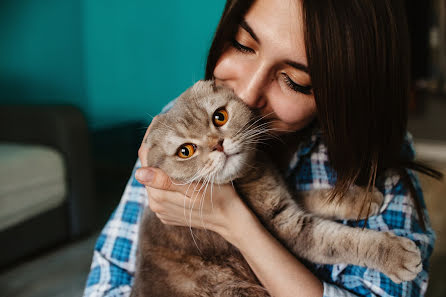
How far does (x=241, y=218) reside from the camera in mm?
1053

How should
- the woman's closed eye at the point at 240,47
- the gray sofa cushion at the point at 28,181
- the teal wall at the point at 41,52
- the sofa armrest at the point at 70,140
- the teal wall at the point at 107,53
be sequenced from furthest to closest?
the teal wall at the point at 107,53 → the teal wall at the point at 41,52 → the sofa armrest at the point at 70,140 → the gray sofa cushion at the point at 28,181 → the woman's closed eye at the point at 240,47

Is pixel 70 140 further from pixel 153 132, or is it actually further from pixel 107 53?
pixel 107 53

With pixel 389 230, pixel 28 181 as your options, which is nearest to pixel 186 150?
pixel 389 230

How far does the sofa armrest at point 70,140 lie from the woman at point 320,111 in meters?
1.60

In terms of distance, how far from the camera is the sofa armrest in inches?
105

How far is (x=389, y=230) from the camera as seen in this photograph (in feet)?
3.66

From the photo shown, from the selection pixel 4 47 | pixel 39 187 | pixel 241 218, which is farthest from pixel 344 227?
pixel 4 47

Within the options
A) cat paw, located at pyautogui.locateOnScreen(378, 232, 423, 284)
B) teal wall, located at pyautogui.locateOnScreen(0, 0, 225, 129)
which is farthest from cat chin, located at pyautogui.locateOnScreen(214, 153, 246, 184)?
teal wall, located at pyautogui.locateOnScreen(0, 0, 225, 129)

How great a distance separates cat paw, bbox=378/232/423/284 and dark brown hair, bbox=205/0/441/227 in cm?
15

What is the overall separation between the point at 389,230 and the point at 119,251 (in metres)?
0.86

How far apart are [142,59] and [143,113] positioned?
62 cm

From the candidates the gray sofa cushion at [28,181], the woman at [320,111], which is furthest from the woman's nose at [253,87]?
the gray sofa cushion at [28,181]

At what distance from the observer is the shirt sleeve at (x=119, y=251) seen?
1181 millimetres

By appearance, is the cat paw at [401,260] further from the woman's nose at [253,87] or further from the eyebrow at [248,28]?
the eyebrow at [248,28]
